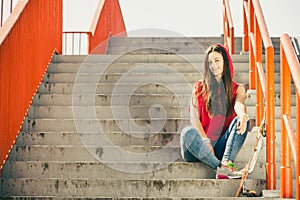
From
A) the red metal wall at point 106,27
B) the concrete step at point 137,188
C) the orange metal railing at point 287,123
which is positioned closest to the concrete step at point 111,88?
the concrete step at point 137,188

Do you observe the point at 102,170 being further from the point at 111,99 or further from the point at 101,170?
the point at 111,99

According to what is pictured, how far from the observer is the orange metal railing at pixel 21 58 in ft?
22.0

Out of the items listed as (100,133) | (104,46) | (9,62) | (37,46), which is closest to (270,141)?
(100,133)

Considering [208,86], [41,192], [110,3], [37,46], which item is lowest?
[41,192]

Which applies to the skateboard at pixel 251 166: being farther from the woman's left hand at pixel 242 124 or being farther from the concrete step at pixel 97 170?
the concrete step at pixel 97 170

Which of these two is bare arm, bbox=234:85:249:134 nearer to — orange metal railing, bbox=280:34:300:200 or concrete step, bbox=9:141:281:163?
orange metal railing, bbox=280:34:300:200

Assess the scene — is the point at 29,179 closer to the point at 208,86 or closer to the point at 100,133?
the point at 100,133

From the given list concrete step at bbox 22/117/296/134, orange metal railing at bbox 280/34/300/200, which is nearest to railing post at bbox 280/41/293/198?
orange metal railing at bbox 280/34/300/200

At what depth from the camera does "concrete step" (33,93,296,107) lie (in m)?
7.84

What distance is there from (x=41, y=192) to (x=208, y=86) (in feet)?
5.40

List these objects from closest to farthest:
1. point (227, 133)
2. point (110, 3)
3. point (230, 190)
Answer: point (230, 190), point (227, 133), point (110, 3)

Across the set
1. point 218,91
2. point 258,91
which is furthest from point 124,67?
point 218,91

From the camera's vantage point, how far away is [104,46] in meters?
11.9

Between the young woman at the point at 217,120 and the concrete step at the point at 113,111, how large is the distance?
969 millimetres
